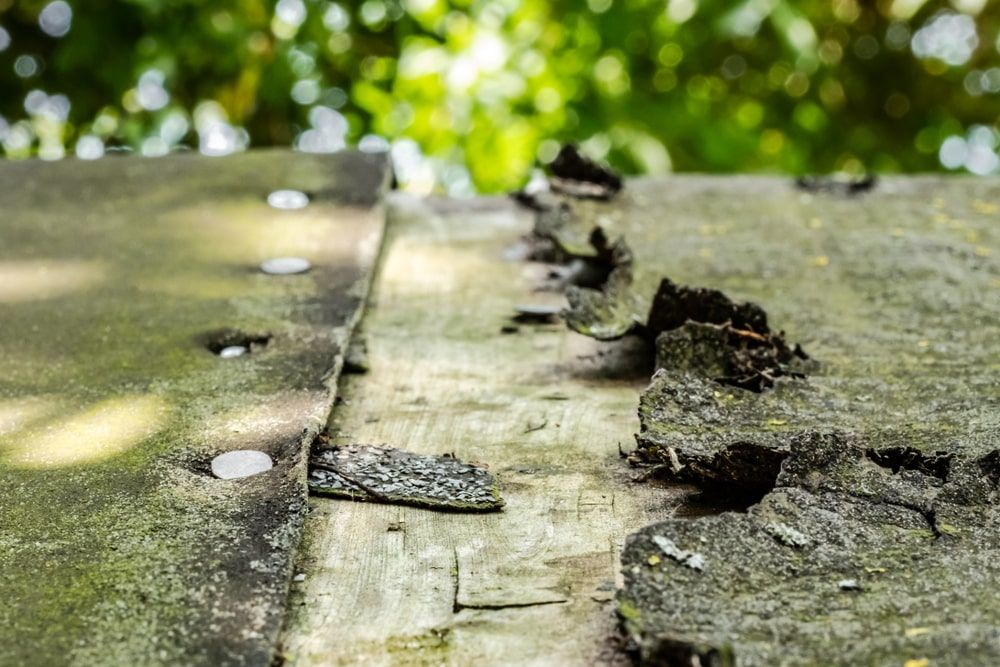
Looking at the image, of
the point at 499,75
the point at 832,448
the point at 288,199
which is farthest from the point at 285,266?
the point at 499,75

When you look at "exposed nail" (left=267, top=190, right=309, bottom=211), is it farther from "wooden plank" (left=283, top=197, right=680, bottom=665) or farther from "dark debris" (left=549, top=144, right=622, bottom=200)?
"dark debris" (left=549, top=144, right=622, bottom=200)

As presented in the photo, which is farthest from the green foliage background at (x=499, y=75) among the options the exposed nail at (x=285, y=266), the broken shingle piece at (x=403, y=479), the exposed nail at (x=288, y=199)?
the broken shingle piece at (x=403, y=479)

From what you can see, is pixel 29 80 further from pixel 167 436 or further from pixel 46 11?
pixel 167 436

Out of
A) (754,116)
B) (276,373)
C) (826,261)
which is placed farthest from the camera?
(754,116)

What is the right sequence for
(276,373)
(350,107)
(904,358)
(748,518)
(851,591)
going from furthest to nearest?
1. (350,107)
2. (904,358)
3. (276,373)
4. (748,518)
5. (851,591)

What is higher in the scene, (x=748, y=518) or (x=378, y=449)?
(x=748, y=518)

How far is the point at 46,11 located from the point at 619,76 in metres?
2.86

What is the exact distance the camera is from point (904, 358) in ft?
5.78

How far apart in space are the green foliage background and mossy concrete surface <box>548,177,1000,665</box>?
2.60 metres

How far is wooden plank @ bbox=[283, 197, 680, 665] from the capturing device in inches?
42.5

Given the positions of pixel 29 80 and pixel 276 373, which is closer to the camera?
pixel 276 373

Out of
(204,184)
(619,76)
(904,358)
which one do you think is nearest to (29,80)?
(619,76)

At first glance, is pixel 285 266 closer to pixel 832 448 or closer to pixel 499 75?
pixel 832 448

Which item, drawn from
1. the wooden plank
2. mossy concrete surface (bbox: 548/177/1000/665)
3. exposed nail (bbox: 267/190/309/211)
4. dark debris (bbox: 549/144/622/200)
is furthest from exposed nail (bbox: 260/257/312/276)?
dark debris (bbox: 549/144/622/200)
